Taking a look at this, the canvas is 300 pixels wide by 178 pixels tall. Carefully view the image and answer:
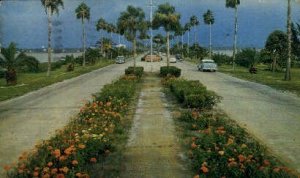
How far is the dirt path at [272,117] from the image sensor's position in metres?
12.5

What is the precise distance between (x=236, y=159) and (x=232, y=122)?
6.61 metres

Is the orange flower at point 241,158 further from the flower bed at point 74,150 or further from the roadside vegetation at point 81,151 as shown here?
the flower bed at point 74,150

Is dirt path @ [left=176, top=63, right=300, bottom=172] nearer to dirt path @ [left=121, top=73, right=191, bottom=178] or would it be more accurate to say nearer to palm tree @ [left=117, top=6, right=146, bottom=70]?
dirt path @ [left=121, top=73, right=191, bottom=178]

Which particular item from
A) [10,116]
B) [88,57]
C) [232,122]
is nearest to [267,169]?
[232,122]

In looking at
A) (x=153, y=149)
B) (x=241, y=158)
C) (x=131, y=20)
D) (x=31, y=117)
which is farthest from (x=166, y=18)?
(x=241, y=158)

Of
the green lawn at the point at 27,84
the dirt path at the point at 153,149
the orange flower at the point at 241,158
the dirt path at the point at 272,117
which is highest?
the orange flower at the point at 241,158

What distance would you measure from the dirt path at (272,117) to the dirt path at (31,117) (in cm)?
611

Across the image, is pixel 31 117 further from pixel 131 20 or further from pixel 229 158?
pixel 131 20

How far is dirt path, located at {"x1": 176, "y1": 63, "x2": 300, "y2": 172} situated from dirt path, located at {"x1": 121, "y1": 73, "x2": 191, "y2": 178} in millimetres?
2383

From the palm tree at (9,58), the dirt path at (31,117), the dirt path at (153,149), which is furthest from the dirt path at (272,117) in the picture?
the palm tree at (9,58)

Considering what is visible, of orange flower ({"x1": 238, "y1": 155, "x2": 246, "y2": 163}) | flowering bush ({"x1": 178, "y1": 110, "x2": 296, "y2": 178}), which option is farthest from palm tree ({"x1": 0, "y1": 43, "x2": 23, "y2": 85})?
orange flower ({"x1": 238, "y1": 155, "x2": 246, "y2": 163})

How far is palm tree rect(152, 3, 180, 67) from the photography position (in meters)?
50.2

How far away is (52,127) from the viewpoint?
16172 mm

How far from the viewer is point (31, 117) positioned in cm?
1869
